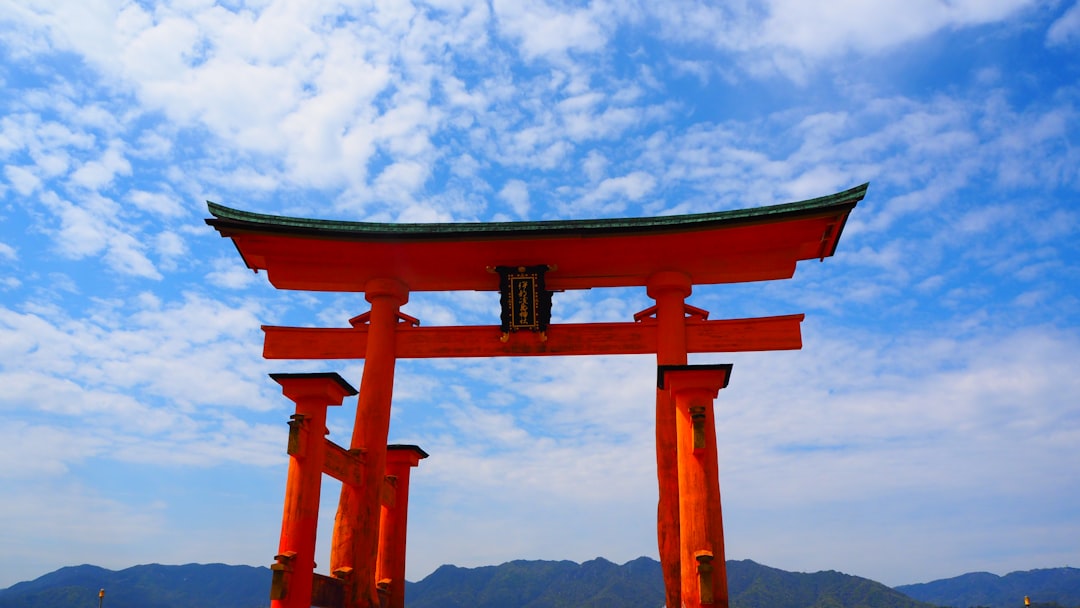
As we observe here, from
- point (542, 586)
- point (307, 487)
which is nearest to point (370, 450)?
point (307, 487)

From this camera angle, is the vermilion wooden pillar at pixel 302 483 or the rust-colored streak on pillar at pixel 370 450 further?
the rust-colored streak on pillar at pixel 370 450

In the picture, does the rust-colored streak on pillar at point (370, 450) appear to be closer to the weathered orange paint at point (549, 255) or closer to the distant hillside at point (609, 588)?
the weathered orange paint at point (549, 255)

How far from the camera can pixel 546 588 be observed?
148 metres

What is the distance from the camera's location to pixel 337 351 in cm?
1320

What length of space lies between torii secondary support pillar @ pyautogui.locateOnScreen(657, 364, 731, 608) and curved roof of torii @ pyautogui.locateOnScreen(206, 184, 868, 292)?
9.83 ft

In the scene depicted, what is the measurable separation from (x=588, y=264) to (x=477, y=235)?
1.96 metres

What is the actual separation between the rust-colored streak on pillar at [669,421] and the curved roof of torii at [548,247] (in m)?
0.32

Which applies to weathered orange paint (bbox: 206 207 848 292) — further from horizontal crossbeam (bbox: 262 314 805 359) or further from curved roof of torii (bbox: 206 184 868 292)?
horizontal crossbeam (bbox: 262 314 805 359)

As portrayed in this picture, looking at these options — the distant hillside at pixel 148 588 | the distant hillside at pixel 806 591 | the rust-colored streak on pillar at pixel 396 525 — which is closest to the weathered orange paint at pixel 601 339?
the rust-colored streak on pillar at pixel 396 525

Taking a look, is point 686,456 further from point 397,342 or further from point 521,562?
point 521,562

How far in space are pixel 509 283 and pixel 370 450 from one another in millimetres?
3476

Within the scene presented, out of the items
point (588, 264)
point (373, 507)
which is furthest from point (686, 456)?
point (373, 507)

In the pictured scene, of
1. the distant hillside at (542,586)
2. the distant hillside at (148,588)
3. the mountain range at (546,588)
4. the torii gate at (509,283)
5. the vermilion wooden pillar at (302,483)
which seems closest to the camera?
the vermilion wooden pillar at (302,483)

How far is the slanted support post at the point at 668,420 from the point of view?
1109 centimetres
